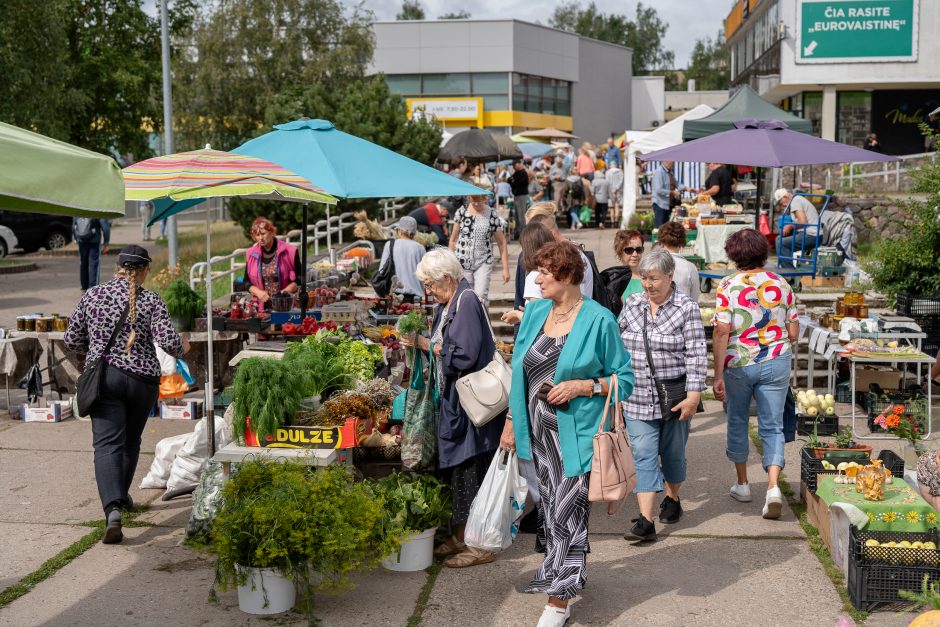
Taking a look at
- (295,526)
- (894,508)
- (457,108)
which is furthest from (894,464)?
(457,108)

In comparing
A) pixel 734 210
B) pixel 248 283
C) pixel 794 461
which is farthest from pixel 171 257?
pixel 794 461

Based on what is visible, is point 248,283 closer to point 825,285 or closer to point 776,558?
point 776,558

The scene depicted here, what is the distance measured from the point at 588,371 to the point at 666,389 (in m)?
1.41

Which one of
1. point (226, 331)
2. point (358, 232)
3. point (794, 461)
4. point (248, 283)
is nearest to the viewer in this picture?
point (794, 461)

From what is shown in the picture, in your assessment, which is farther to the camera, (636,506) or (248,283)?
(248,283)

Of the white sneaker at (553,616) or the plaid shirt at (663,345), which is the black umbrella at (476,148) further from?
the white sneaker at (553,616)

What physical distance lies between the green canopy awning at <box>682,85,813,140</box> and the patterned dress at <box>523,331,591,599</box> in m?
10.8

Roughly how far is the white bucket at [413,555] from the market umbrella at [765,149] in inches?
229

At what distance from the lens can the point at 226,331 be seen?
9.68 m

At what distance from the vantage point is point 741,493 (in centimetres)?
701

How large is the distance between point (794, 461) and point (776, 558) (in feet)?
7.17

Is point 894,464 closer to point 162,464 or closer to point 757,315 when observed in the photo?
point 757,315

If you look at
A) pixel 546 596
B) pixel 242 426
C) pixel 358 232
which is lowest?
pixel 546 596

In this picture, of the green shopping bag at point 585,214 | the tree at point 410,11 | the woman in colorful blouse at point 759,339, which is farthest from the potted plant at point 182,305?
the tree at point 410,11
